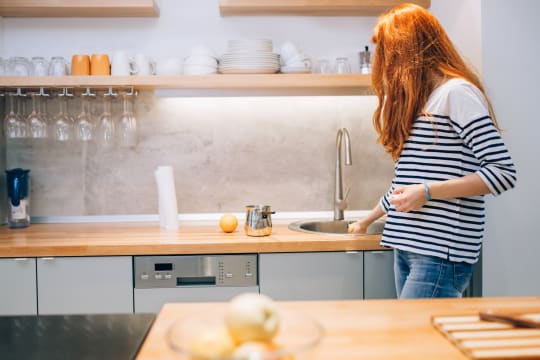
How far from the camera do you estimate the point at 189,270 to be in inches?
85.9

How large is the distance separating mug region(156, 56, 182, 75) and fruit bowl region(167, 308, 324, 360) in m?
1.88

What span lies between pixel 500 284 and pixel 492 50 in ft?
3.26

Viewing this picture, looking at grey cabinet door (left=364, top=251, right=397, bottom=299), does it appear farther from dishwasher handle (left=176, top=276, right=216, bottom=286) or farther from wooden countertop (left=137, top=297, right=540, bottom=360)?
wooden countertop (left=137, top=297, right=540, bottom=360)

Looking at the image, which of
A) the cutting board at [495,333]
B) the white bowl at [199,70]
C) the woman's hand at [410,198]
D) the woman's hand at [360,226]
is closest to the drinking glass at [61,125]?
the white bowl at [199,70]

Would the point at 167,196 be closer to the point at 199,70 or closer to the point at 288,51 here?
the point at 199,70

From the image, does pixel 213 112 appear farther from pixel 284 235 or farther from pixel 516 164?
pixel 516 164

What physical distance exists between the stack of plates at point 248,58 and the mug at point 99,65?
0.57 metres

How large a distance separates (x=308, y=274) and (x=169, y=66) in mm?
1201

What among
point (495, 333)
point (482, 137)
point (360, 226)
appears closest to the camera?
point (495, 333)

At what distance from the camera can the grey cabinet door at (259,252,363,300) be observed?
2203mm

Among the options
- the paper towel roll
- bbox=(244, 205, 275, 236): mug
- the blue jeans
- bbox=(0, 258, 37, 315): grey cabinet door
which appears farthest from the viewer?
the paper towel roll

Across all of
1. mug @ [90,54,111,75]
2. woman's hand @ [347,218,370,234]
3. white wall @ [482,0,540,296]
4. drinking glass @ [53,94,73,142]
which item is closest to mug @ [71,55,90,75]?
mug @ [90,54,111,75]

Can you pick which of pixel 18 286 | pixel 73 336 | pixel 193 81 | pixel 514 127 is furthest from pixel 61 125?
pixel 514 127

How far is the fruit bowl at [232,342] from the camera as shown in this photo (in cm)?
68
